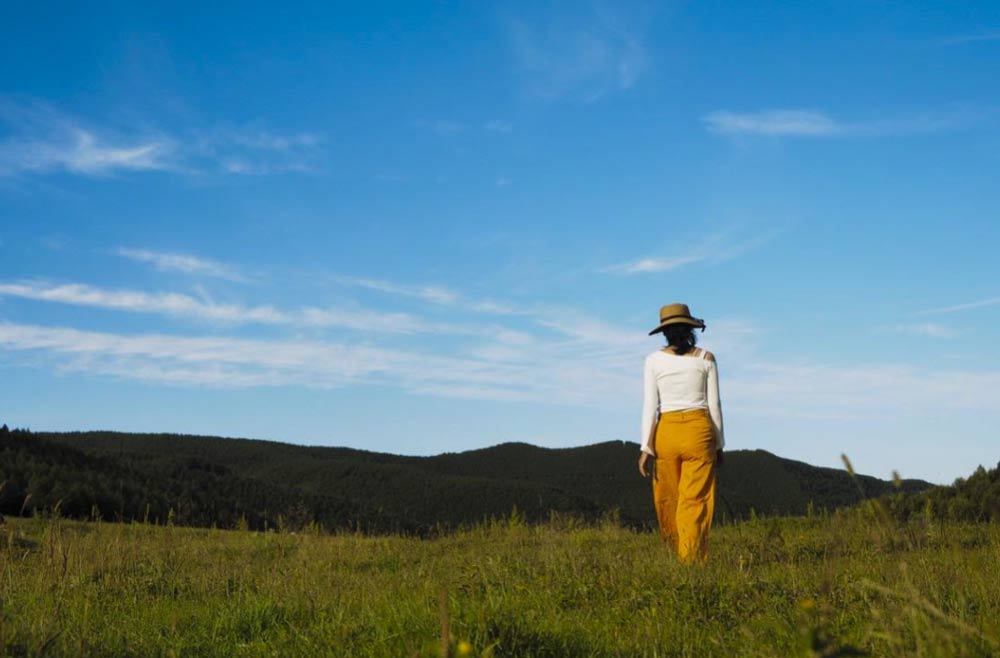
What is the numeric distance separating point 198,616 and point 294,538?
706 cm

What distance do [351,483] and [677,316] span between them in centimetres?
3667

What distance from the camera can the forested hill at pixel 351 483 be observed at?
731 inches

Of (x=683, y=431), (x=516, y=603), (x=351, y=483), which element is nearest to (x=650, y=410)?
(x=683, y=431)

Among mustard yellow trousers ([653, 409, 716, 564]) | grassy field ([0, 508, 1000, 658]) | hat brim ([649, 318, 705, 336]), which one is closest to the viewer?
grassy field ([0, 508, 1000, 658])

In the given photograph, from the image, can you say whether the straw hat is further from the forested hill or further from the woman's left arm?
the forested hill

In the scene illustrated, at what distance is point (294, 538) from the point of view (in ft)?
43.7

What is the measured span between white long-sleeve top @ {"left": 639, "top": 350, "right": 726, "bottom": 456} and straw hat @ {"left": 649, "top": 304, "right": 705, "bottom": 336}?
0.31 meters

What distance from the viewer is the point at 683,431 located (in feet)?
29.4

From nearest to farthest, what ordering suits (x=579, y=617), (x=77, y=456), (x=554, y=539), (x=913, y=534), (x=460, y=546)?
(x=579, y=617) < (x=913, y=534) < (x=554, y=539) < (x=460, y=546) < (x=77, y=456)

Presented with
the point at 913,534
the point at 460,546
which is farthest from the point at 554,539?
the point at 913,534

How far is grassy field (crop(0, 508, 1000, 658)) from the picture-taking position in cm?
494

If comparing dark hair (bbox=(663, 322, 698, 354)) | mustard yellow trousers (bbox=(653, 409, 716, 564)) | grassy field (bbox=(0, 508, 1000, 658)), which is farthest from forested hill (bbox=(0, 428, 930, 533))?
dark hair (bbox=(663, 322, 698, 354))

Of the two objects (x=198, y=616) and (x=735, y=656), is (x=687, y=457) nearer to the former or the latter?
(x=735, y=656)

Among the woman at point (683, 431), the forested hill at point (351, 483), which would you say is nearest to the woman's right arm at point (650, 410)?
the woman at point (683, 431)
